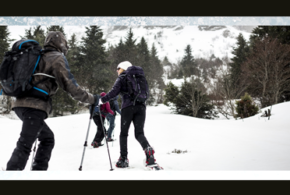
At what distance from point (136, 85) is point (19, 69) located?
60.8 inches

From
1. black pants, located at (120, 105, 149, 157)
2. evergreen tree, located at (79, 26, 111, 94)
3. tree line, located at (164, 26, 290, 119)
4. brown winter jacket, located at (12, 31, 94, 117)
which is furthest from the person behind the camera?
evergreen tree, located at (79, 26, 111, 94)

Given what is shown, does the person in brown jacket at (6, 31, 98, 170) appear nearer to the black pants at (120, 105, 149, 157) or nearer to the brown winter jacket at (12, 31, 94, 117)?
the brown winter jacket at (12, 31, 94, 117)

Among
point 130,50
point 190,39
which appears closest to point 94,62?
point 130,50

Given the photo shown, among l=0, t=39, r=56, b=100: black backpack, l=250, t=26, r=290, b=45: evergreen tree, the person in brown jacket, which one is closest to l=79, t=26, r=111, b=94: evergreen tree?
l=250, t=26, r=290, b=45: evergreen tree

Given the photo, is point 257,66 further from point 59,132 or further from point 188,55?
point 188,55

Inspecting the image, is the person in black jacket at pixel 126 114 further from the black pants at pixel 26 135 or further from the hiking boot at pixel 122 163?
the black pants at pixel 26 135

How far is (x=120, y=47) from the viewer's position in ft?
77.5

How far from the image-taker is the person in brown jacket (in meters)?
1.80

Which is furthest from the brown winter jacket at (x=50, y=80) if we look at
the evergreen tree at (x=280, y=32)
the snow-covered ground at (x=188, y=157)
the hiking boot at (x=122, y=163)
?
the evergreen tree at (x=280, y=32)

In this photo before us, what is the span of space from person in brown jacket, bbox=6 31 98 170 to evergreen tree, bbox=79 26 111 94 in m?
16.9

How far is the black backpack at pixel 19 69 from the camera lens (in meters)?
1.74

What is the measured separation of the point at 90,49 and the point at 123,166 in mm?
→ 19412

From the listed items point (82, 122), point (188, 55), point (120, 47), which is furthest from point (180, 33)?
point (82, 122)

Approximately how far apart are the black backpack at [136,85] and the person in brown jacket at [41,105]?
2.88 ft
